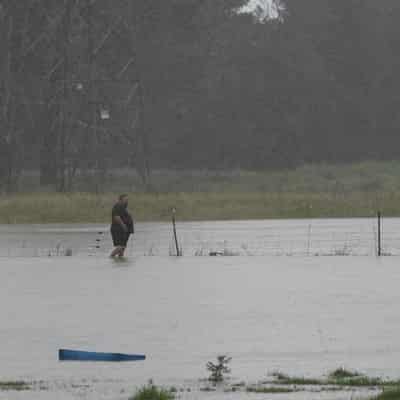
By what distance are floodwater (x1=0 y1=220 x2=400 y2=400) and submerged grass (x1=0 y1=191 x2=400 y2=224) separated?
1496 centimetres

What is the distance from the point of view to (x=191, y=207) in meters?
51.8

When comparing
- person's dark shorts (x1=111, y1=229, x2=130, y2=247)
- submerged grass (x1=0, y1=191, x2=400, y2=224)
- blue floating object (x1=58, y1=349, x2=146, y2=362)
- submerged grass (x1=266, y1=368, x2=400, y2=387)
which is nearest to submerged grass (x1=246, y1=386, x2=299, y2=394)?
submerged grass (x1=266, y1=368, x2=400, y2=387)

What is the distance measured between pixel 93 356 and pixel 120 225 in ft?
51.5

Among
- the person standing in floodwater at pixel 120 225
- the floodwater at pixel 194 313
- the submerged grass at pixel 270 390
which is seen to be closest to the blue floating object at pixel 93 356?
the floodwater at pixel 194 313

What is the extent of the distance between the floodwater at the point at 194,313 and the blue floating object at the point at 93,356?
0.16 meters

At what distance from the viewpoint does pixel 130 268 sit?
91.8 feet

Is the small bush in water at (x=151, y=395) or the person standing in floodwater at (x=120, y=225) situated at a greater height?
the person standing in floodwater at (x=120, y=225)

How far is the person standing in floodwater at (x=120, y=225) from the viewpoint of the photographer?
99.4 feet

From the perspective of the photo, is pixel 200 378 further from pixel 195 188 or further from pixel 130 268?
pixel 195 188

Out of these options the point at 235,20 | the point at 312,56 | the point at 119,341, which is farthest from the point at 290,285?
the point at 235,20

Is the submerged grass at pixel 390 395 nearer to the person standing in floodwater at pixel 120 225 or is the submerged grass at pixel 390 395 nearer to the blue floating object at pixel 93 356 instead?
the blue floating object at pixel 93 356

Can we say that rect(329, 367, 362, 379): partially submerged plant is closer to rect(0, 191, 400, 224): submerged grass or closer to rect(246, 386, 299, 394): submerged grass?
rect(246, 386, 299, 394): submerged grass

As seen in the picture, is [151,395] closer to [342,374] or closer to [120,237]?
[342,374]

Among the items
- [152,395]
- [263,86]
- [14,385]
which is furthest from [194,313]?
[263,86]
